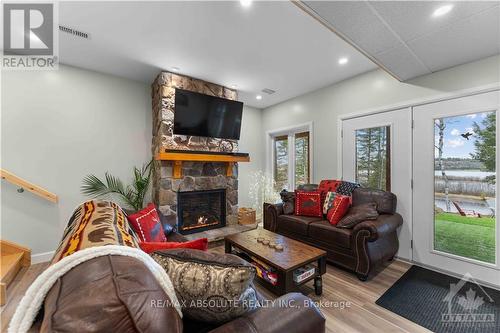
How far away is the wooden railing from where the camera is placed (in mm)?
2572

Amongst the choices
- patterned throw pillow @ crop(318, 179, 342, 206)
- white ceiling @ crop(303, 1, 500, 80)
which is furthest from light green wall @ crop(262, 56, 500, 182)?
patterned throw pillow @ crop(318, 179, 342, 206)

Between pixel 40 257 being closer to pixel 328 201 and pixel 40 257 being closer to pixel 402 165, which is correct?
pixel 328 201

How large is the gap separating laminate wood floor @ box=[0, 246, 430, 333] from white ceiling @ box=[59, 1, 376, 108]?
2.75 metres

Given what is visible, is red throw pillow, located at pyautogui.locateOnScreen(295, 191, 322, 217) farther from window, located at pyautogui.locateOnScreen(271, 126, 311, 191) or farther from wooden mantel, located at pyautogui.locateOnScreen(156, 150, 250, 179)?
wooden mantel, located at pyautogui.locateOnScreen(156, 150, 250, 179)

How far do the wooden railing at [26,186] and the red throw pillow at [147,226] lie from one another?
1.77 meters

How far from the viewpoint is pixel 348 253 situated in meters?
2.44

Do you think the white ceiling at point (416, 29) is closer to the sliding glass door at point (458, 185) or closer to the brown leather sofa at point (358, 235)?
the sliding glass door at point (458, 185)

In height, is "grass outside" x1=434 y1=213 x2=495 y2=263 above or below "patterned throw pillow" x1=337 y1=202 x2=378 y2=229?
below

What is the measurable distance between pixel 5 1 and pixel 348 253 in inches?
166

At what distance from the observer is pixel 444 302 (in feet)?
6.53

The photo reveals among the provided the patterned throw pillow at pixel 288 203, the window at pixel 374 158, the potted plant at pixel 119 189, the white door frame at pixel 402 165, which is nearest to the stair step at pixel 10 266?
the potted plant at pixel 119 189

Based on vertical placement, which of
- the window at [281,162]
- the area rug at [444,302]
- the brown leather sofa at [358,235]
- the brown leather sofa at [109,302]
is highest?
the window at [281,162]

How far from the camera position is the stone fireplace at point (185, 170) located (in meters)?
3.23

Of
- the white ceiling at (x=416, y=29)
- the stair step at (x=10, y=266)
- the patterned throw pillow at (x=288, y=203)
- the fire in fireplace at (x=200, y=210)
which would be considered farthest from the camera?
the fire in fireplace at (x=200, y=210)
